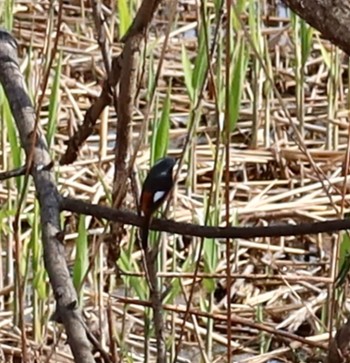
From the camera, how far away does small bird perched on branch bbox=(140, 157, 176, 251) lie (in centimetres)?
125

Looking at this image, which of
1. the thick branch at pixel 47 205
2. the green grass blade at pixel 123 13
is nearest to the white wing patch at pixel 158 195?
the thick branch at pixel 47 205

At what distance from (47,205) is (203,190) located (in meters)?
2.28

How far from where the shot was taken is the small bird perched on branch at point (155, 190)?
125 centimetres

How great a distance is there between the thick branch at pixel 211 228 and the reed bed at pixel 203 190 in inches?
30.2

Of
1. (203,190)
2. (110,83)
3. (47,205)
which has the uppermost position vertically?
(110,83)

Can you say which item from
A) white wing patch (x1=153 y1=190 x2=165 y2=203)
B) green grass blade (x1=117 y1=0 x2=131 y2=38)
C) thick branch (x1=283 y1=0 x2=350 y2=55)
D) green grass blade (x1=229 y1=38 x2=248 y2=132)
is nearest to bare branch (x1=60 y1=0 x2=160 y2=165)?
white wing patch (x1=153 y1=190 x2=165 y2=203)

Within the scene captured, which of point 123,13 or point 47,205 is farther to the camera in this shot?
point 123,13

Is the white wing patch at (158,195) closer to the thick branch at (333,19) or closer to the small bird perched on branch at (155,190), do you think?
the small bird perched on branch at (155,190)

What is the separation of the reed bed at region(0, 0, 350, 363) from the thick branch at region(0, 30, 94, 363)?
26.7 inches

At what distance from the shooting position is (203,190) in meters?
3.60

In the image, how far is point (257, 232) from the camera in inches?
43.9

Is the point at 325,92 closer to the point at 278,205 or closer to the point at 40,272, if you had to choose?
the point at 278,205

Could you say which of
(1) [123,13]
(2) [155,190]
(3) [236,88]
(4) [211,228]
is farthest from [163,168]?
(3) [236,88]

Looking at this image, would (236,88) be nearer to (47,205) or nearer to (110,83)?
(110,83)
